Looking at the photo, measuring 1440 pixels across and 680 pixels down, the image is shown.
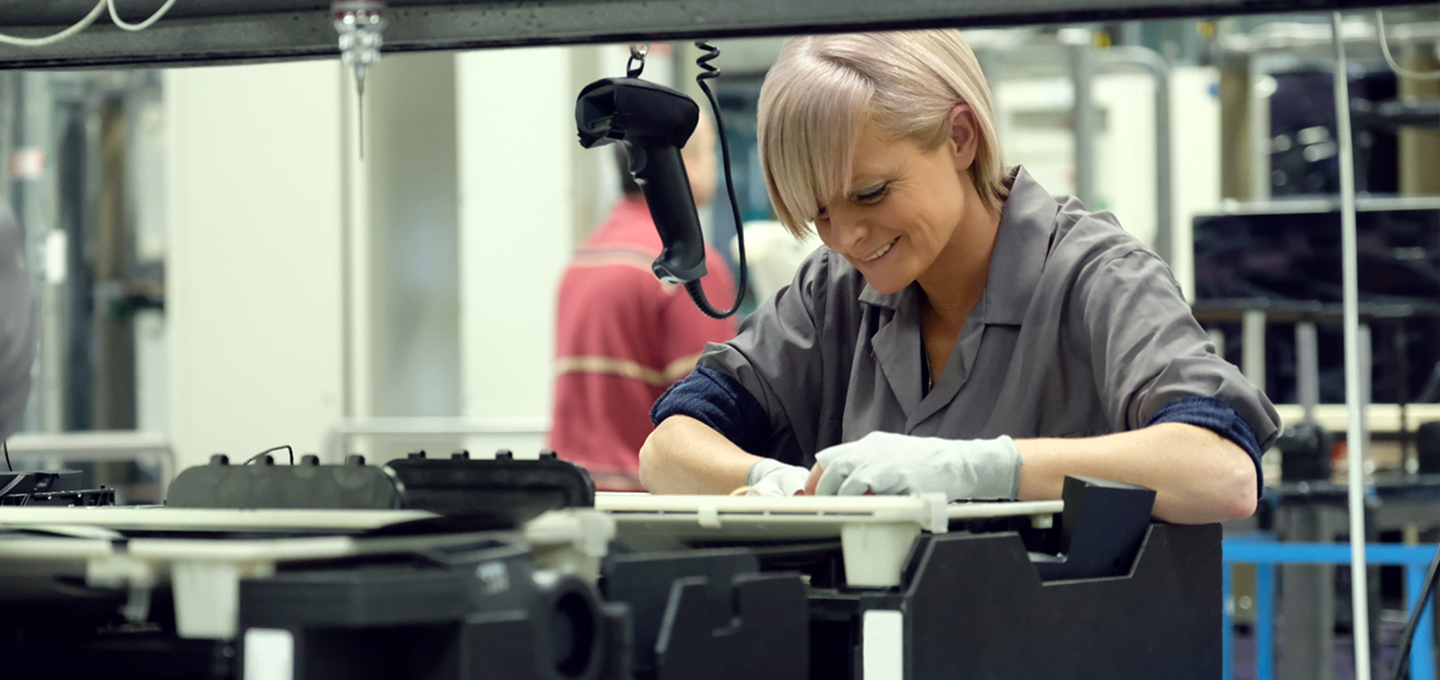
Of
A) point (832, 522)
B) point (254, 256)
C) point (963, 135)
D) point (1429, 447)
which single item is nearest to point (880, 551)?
point (832, 522)

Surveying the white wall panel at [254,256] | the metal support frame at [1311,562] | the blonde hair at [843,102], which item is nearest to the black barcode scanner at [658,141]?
the blonde hair at [843,102]

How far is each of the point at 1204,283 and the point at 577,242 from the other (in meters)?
1.54

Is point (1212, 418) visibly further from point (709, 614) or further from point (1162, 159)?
point (1162, 159)

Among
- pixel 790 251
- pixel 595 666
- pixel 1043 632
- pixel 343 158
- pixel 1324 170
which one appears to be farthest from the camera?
pixel 1324 170

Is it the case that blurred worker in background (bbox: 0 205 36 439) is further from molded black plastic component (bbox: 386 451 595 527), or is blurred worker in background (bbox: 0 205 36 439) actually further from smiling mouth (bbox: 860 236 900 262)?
smiling mouth (bbox: 860 236 900 262)

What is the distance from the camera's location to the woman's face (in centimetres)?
129

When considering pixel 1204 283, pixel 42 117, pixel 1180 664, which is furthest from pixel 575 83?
pixel 1180 664

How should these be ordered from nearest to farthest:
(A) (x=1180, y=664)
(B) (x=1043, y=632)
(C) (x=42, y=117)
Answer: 1. (B) (x=1043, y=632)
2. (A) (x=1180, y=664)
3. (C) (x=42, y=117)

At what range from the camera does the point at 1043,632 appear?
0.87 metres

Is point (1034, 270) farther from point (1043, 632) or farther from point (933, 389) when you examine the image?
point (1043, 632)

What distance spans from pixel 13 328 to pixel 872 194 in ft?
2.24

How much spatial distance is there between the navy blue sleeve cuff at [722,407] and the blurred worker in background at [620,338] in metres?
1.29

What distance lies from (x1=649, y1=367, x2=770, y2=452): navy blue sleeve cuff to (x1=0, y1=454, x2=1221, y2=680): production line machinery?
0.47 m

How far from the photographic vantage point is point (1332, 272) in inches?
129
